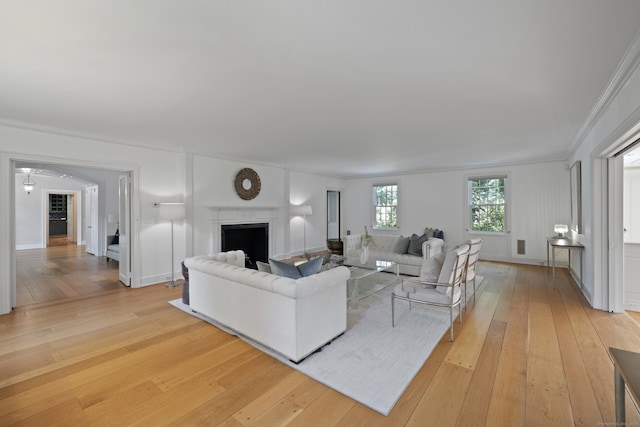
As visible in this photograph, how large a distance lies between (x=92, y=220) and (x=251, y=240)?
5.68m

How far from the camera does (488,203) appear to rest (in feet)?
22.6

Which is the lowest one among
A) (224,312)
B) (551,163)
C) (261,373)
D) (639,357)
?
(261,373)

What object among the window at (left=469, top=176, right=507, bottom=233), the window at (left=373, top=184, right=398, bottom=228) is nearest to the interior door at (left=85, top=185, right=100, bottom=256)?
the window at (left=373, top=184, right=398, bottom=228)

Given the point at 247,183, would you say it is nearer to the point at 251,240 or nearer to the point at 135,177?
the point at 251,240

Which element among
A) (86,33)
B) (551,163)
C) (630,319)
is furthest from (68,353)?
(551,163)

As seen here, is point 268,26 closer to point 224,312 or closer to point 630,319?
point 224,312

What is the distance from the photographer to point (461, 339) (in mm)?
2844

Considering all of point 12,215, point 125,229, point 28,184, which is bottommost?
point 125,229

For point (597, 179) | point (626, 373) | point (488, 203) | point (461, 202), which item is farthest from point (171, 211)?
point (488, 203)

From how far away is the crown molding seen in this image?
2019mm

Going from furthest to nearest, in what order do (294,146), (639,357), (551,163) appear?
1. (551,163)
2. (294,146)
3. (639,357)

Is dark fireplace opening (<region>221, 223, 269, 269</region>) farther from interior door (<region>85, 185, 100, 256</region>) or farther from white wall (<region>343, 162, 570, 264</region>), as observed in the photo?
interior door (<region>85, 185, 100, 256</region>)

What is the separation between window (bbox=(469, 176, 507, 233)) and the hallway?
780 cm

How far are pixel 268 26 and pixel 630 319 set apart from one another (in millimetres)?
4802
